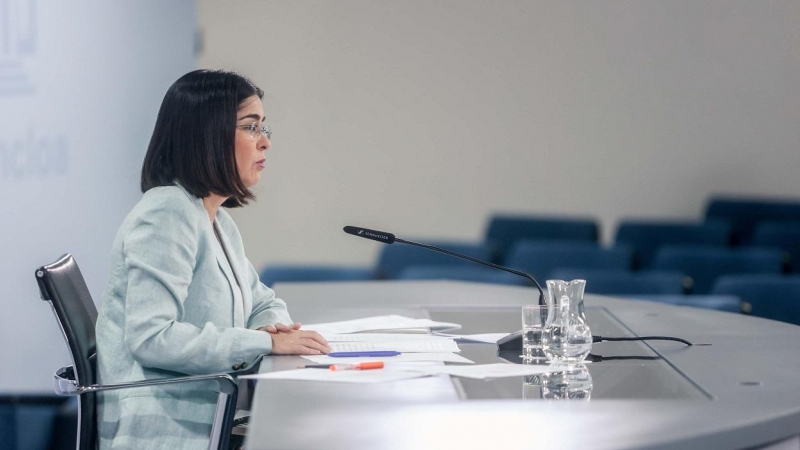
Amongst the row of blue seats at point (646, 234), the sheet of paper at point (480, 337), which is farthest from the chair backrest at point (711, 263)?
the sheet of paper at point (480, 337)

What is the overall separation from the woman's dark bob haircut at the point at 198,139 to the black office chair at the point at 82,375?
0.85 ft

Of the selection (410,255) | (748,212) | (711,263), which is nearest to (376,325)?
(410,255)

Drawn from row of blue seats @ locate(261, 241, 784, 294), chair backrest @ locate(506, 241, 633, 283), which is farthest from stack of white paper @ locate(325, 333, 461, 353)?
chair backrest @ locate(506, 241, 633, 283)

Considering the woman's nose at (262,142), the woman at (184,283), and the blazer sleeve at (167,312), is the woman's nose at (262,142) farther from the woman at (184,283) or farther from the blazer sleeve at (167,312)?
the blazer sleeve at (167,312)

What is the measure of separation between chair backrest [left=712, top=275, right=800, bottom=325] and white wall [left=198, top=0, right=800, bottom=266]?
2775 mm

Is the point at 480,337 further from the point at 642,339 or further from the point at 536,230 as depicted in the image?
the point at 536,230

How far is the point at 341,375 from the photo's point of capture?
1580 millimetres

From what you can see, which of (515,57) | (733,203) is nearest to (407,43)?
(515,57)

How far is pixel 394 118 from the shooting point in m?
6.15

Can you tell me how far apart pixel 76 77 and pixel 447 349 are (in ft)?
7.81

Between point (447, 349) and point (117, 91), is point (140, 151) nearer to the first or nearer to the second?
point (117, 91)

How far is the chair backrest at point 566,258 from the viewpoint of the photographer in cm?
454

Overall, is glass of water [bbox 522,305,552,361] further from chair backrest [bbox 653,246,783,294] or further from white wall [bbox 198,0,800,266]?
white wall [bbox 198,0,800,266]

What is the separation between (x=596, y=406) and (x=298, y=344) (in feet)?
2.04
